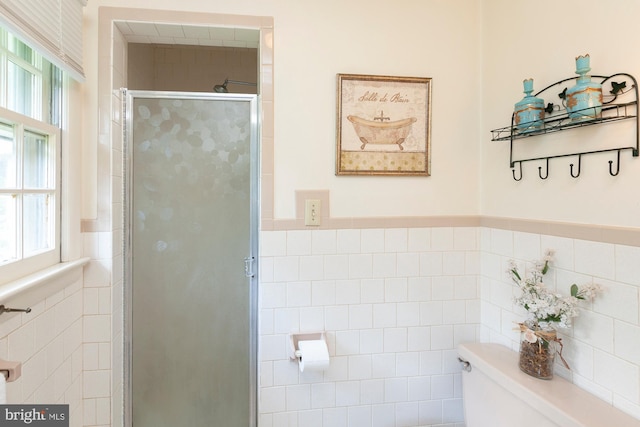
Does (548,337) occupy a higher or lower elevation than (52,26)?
lower

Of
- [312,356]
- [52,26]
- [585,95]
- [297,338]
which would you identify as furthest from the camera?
[297,338]

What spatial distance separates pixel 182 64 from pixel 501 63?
6.91 ft

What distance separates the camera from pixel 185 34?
1604mm

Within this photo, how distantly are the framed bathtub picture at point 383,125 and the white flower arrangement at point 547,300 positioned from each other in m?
0.63

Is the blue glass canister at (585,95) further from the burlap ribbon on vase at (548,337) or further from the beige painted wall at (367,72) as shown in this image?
the burlap ribbon on vase at (548,337)

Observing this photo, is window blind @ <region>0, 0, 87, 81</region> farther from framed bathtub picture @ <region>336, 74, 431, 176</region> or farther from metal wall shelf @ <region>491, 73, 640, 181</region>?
metal wall shelf @ <region>491, 73, 640, 181</region>

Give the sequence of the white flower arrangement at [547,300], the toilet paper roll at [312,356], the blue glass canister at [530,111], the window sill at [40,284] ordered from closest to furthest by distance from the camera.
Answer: the window sill at [40,284] < the white flower arrangement at [547,300] < the blue glass canister at [530,111] < the toilet paper roll at [312,356]

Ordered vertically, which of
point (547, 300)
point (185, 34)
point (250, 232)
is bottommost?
point (547, 300)

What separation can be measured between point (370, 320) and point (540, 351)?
0.69m

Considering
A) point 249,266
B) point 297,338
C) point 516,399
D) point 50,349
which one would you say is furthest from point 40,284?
point 516,399

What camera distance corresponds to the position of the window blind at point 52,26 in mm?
1000

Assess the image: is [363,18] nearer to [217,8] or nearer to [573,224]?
[217,8]

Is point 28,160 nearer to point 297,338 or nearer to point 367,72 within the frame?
point 297,338

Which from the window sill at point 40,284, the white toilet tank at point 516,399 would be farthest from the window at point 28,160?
the white toilet tank at point 516,399
